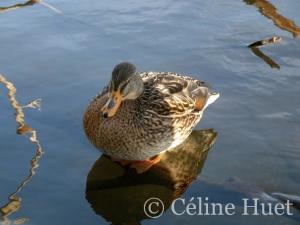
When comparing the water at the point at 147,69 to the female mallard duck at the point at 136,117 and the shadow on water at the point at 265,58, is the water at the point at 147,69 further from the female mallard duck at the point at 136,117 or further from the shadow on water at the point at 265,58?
the female mallard duck at the point at 136,117

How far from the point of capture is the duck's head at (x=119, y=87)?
14.0 feet

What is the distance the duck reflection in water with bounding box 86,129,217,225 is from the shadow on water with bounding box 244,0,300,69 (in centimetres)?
139

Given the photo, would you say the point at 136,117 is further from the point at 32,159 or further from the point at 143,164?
the point at 32,159

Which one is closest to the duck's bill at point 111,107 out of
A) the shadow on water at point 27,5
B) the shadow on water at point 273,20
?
the shadow on water at point 273,20

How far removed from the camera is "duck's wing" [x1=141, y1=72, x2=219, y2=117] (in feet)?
15.5

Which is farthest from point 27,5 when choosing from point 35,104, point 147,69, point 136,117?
point 136,117

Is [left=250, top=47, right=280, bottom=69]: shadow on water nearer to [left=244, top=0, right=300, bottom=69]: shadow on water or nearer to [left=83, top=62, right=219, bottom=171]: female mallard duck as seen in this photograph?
[left=244, top=0, right=300, bottom=69]: shadow on water

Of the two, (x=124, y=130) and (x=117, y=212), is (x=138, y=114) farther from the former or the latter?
(x=117, y=212)

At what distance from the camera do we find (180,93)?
16.0 feet

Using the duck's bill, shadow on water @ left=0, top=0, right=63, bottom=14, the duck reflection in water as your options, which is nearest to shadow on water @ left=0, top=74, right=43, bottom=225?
the duck reflection in water

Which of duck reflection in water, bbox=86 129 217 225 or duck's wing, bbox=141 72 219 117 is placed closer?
duck reflection in water, bbox=86 129 217 225

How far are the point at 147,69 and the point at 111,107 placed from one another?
5.26 ft

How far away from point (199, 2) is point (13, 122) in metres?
3.26

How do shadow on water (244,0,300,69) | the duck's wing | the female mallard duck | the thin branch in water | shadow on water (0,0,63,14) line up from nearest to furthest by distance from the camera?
the female mallard duck < the duck's wing < the thin branch in water < shadow on water (244,0,300,69) < shadow on water (0,0,63,14)
